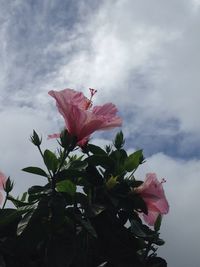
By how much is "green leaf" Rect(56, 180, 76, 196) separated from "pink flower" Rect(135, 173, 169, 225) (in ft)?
1.77

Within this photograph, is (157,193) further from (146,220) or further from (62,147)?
(62,147)

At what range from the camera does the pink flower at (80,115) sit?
111 inches

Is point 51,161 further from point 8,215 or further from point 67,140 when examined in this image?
point 8,215

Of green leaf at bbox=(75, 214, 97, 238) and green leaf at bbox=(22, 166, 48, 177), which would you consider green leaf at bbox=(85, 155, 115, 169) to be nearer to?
green leaf at bbox=(22, 166, 48, 177)

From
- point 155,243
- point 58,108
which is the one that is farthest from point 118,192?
point 58,108

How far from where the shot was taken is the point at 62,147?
287 centimetres

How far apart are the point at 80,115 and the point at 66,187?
0.48 metres

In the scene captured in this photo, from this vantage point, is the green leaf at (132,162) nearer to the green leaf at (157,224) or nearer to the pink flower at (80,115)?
the pink flower at (80,115)

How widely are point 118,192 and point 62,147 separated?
18.8 inches

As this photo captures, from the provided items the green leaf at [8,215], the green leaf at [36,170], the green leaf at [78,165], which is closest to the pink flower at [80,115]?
the green leaf at [78,165]

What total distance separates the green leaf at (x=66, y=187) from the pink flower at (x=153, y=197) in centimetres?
54

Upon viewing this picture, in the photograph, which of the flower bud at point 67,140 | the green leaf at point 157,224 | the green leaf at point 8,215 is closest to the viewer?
the green leaf at point 8,215

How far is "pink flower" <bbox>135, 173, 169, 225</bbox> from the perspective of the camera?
298 centimetres

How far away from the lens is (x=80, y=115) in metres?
2.80
